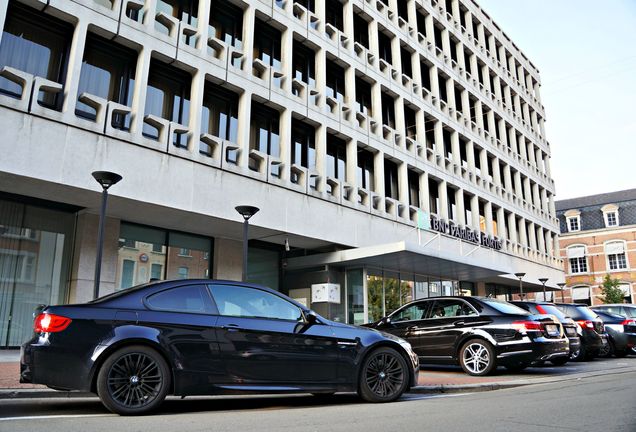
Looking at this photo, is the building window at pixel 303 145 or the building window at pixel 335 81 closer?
the building window at pixel 303 145

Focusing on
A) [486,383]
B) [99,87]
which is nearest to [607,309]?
[486,383]

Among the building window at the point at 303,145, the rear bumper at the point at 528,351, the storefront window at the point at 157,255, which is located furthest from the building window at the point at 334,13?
the rear bumper at the point at 528,351

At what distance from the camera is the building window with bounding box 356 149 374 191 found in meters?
22.3

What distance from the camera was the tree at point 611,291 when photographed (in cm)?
5038

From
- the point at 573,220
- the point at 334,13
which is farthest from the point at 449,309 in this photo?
the point at 573,220

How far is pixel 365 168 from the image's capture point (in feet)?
74.0

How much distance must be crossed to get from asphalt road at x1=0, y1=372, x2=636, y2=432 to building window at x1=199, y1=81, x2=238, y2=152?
34.1 ft

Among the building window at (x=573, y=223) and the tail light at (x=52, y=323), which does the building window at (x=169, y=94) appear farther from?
the building window at (x=573, y=223)

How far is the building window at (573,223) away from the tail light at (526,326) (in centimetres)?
5522

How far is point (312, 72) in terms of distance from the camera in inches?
810

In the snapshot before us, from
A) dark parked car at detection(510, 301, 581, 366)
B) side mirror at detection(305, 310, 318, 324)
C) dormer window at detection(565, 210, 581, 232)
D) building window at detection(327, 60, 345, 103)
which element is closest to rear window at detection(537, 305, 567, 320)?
dark parked car at detection(510, 301, 581, 366)

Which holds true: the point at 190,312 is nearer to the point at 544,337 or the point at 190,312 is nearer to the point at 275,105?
the point at 544,337

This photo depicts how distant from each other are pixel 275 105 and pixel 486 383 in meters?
11.6

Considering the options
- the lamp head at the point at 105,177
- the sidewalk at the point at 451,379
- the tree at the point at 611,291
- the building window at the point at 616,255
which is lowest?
the sidewalk at the point at 451,379
